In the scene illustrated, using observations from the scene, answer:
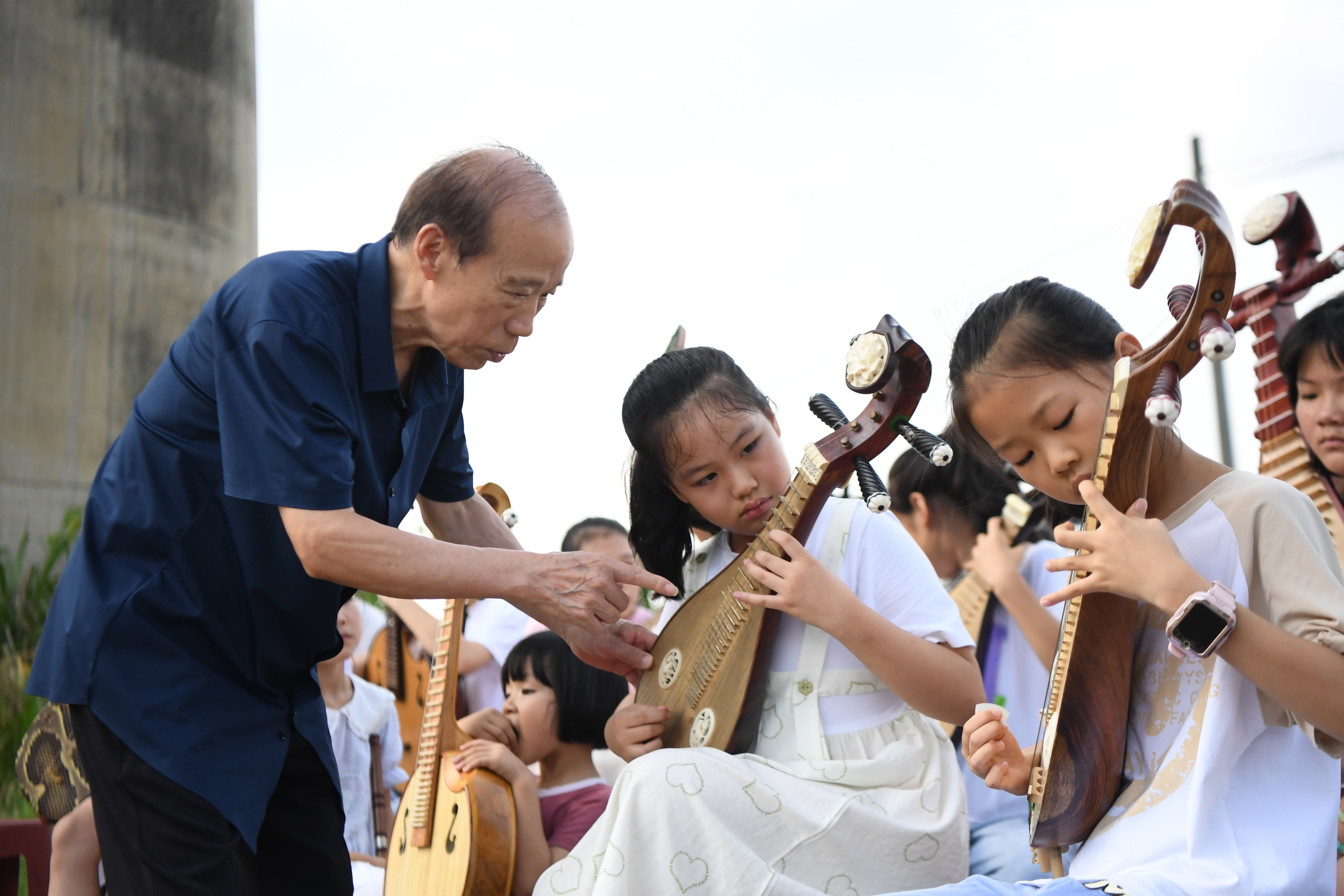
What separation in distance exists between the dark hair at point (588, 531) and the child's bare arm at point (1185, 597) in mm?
3406

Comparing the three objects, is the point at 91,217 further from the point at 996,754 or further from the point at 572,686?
the point at 996,754

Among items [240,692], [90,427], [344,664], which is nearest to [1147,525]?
[240,692]

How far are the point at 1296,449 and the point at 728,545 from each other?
49.7 inches

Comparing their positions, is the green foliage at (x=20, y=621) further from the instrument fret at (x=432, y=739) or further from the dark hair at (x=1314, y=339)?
the dark hair at (x=1314, y=339)

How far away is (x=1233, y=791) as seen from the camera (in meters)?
1.52

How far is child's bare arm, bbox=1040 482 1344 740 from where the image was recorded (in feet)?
4.63

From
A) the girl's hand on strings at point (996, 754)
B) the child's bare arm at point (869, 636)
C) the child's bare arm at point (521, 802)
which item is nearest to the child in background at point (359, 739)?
the child's bare arm at point (521, 802)

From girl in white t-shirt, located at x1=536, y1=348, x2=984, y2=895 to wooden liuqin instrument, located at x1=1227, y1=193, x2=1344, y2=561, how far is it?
33.3 inches

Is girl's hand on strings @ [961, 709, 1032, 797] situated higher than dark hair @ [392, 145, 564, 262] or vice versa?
dark hair @ [392, 145, 564, 262]

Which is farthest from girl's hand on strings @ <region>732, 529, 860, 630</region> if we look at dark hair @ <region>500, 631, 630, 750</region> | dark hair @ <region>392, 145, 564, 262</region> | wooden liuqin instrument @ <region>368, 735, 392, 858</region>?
wooden liuqin instrument @ <region>368, 735, 392, 858</region>

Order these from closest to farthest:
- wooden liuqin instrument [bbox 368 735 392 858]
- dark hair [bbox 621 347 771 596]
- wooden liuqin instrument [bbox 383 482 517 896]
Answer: dark hair [bbox 621 347 771 596]
wooden liuqin instrument [bbox 383 482 517 896]
wooden liuqin instrument [bbox 368 735 392 858]

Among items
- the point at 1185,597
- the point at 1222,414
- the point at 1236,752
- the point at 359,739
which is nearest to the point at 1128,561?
the point at 1185,597

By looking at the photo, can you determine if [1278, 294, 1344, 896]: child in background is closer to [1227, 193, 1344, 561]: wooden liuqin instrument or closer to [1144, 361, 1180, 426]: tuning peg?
[1227, 193, 1344, 561]: wooden liuqin instrument

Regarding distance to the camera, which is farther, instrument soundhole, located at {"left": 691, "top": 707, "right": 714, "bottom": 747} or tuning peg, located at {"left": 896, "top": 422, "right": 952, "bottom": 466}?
instrument soundhole, located at {"left": 691, "top": 707, "right": 714, "bottom": 747}
